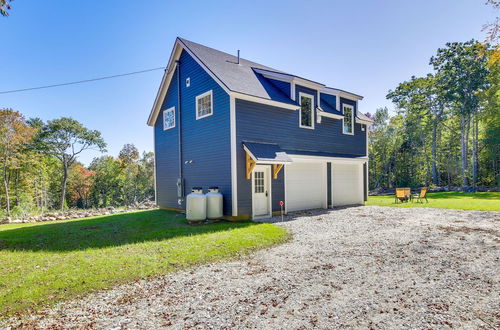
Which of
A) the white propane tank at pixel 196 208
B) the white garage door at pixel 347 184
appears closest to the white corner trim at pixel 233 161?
the white propane tank at pixel 196 208

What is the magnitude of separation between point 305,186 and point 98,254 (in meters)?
9.53

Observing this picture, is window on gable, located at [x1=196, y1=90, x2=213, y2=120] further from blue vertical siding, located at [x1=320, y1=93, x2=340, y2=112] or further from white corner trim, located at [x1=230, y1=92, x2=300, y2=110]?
blue vertical siding, located at [x1=320, y1=93, x2=340, y2=112]

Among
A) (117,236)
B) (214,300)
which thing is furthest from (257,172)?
(214,300)

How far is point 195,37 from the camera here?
1438 centimetres

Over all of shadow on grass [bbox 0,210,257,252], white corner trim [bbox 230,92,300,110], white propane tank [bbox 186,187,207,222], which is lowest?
shadow on grass [bbox 0,210,257,252]

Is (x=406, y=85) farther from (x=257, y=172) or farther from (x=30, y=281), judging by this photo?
(x=30, y=281)

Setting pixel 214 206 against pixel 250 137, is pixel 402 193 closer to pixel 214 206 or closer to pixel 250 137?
pixel 250 137

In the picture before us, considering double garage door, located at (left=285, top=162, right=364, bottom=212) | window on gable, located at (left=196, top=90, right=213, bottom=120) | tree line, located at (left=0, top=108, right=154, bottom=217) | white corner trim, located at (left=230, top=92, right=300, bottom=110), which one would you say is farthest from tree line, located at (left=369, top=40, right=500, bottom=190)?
tree line, located at (left=0, top=108, right=154, bottom=217)

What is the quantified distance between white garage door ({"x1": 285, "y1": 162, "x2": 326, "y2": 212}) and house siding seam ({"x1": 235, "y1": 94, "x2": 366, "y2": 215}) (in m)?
0.81

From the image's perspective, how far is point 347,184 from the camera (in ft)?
49.8

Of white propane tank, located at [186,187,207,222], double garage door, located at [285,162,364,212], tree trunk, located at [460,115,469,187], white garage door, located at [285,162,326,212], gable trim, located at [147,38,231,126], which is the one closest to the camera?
white propane tank, located at [186,187,207,222]

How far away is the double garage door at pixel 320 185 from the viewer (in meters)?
12.4

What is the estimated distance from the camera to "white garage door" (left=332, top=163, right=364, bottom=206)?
1443 centimetres

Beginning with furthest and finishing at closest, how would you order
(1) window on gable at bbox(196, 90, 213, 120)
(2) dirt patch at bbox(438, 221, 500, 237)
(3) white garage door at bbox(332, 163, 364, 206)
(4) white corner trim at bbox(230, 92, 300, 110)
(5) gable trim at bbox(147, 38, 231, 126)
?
(3) white garage door at bbox(332, 163, 364, 206) < (1) window on gable at bbox(196, 90, 213, 120) < (5) gable trim at bbox(147, 38, 231, 126) < (4) white corner trim at bbox(230, 92, 300, 110) < (2) dirt patch at bbox(438, 221, 500, 237)
